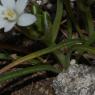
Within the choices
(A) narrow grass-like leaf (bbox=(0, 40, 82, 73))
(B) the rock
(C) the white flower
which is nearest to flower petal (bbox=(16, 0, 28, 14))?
(C) the white flower

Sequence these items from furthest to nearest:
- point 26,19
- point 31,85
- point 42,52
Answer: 1. point 31,85
2. point 42,52
3. point 26,19

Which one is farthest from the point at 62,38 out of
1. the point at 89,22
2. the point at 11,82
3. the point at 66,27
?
the point at 11,82

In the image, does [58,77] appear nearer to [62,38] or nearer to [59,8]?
[62,38]

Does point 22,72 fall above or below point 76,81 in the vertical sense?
above

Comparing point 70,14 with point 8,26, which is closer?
point 8,26

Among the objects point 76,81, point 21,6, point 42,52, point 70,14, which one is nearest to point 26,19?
point 21,6

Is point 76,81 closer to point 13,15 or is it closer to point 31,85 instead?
point 31,85
